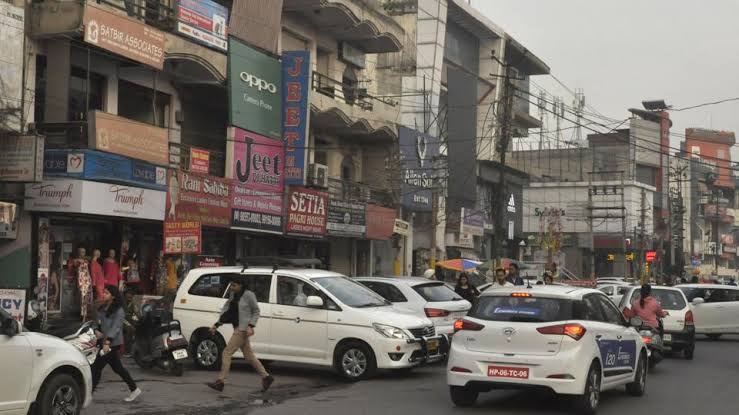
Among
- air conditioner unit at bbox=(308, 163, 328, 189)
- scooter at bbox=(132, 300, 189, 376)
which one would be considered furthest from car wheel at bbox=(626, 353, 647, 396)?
air conditioner unit at bbox=(308, 163, 328, 189)

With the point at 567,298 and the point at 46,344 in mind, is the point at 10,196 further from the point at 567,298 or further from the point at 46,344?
the point at 567,298

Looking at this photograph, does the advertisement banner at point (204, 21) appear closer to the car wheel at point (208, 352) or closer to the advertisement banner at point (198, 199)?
the advertisement banner at point (198, 199)

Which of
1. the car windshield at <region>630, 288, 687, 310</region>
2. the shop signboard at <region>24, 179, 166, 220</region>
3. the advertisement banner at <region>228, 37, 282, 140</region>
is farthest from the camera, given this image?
the advertisement banner at <region>228, 37, 282, 140</region>

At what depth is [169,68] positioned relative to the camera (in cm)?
2412

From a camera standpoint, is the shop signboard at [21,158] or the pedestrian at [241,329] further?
the shop signboard at [21,158]

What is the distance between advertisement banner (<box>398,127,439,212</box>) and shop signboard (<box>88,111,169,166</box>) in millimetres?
14945

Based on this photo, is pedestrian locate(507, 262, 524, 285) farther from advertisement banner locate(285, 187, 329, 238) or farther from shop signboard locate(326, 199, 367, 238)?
shop signboard locate(326, 199, 367, 238)

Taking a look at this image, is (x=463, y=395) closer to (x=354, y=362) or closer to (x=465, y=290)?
(x=354, y=362)

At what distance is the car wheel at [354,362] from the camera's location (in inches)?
567

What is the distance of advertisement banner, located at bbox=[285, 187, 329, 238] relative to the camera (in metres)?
27.9

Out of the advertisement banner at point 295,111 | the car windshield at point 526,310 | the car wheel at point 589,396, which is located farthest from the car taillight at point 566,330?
the advertisement banner at point 295,111

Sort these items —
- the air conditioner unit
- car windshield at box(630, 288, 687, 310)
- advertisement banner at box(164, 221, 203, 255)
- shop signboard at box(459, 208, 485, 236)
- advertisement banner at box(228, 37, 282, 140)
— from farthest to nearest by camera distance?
shop signboard at box(459, 208, 485, 236) → the air conditioner unit → advertisement banner at box(228, 37, 282, 140) → car windshield at box(630, 288, 687, 310) → advertisement banner at box(164, 221, 203, 255)

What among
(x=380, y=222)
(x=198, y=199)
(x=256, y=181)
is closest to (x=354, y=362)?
(x=198, y=199)

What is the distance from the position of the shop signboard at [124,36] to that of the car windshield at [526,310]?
39.3 feet
